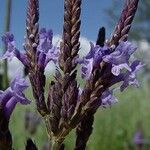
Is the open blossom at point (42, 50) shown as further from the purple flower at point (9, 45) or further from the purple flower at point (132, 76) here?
the purple flower at point (132, 76)

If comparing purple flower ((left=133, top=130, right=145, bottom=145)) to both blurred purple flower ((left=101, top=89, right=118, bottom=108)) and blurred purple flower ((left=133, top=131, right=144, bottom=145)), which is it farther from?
blurred purple flower ((left=101, top=89, right=118, bottom=108))

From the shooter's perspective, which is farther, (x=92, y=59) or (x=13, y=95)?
(x=13, y=95)

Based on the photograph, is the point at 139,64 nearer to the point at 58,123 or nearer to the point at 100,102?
the point at 100,102

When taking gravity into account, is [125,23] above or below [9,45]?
above

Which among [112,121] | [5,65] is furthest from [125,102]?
[5,65]

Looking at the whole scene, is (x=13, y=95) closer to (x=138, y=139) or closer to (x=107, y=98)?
(x=107, y=98)

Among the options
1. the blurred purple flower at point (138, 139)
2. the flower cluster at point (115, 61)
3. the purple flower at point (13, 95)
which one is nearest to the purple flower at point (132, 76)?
the flower cluster at point (115, 61)

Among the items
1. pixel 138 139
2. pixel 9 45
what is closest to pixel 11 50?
pixel 9 45
